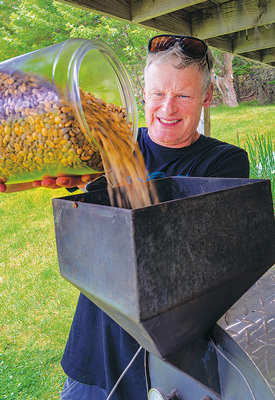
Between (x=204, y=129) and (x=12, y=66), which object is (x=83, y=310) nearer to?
(x=12, y=66)

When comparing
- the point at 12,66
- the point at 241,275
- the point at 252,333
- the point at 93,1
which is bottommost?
the point at 252,333

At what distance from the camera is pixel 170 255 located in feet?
2.06

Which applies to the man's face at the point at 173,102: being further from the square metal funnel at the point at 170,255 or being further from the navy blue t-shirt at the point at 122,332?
the square metal funnel at the point at 170,255

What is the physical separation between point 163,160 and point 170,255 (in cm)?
93

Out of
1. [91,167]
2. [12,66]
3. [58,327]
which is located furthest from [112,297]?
[58,327]

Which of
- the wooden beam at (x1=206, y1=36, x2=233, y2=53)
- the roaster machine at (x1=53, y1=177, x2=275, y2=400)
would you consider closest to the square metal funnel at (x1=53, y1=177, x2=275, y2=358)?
the roaster machine at (x1=53, y1=177, x2=275, y2=400)

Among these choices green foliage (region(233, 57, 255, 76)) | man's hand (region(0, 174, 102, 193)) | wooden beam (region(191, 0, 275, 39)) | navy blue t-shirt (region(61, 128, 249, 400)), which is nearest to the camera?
man's hand (region(0, 174, 102, 193))

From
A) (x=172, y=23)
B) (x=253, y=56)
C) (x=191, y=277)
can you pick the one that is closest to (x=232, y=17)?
(x=172, y=23)

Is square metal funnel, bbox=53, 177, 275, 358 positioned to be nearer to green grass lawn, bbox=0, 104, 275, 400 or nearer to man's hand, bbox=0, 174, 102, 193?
man's hand, bbox=0, 174, 102, 193

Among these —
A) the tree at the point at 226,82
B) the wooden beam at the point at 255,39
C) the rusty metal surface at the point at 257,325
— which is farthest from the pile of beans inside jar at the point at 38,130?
the tree at the point at 226,82

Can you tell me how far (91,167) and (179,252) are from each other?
1.38 ft

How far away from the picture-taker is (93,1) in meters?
1.97

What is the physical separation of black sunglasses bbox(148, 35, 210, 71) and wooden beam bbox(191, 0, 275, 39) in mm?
1382

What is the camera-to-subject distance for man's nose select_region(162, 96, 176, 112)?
4.59 feet
